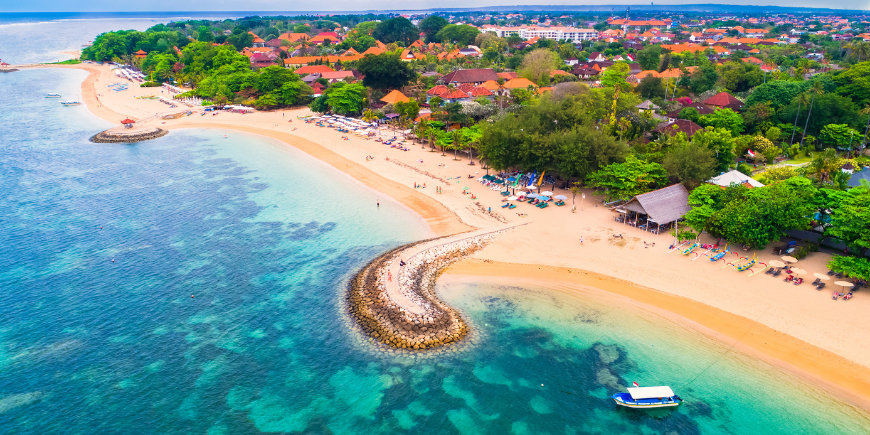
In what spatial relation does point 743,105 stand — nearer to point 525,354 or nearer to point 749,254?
point 749,254

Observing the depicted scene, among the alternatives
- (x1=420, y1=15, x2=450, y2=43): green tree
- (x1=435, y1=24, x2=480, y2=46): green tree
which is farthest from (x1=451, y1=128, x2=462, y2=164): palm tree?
(x1=420, y1=15, x2=450, y2=43): green tree

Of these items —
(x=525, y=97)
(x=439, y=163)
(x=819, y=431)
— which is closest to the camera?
(x=819, y=431)

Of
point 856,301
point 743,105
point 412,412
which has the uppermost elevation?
point 743,105

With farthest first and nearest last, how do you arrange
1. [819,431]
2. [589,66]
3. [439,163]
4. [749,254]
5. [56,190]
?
[589,66] → [439,163] → [56,190] → [749,254] → [819,431]

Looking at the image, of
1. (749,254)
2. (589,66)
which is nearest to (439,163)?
(749,254)

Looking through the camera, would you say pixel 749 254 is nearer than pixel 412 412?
No

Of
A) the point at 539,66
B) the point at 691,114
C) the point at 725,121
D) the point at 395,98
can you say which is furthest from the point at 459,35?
the point at 725,121
